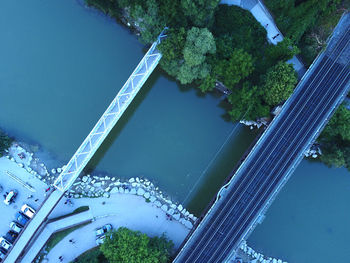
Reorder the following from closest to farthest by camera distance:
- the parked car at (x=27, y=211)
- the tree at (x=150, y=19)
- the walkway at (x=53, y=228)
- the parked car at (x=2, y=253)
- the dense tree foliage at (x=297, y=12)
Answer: the tree at (x=150, y=19) < the parked car at (x=2, y=253) < the walkway at (x=53, y=228) < the dense tree foliage at (x=297, y=12) < the parked car at (x=27, y=211)

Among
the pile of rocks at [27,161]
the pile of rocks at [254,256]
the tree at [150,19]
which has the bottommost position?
the pile of rocks at [27,161]

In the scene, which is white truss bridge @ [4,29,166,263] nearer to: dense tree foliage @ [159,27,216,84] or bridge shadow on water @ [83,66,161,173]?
dense tree foliage @ [159,27,216,84]

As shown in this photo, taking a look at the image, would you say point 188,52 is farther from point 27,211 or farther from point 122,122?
point 27,211

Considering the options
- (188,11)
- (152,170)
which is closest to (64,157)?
(152,170)

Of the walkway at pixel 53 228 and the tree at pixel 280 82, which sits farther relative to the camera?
the walkway at pixel 53 228

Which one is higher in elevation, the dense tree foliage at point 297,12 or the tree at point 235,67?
the dense tree foliage at point 297,12

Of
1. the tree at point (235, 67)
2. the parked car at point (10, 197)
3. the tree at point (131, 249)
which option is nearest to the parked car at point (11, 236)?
the parked car at point (10, 197)

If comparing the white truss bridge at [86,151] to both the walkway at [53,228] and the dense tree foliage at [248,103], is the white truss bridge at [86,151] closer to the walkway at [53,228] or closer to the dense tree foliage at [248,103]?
the walkway at [53,228]

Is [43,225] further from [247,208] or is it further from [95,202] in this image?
[247,208]
